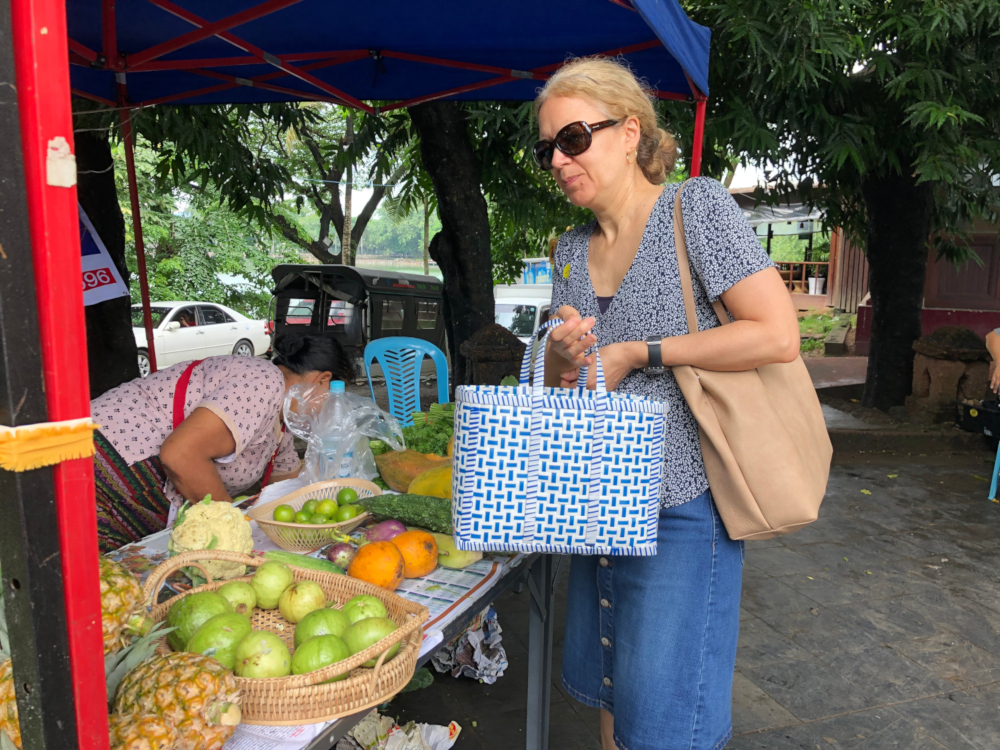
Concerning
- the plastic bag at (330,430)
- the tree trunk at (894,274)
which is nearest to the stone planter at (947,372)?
the tree trunk at (894,274)

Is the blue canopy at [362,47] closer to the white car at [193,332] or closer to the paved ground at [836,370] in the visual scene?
the paved ground at [836,370]

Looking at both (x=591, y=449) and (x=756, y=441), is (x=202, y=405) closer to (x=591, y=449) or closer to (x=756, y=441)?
(x=591, y=449)

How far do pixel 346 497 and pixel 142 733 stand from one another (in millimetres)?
1284

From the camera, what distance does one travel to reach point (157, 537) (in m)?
A: 2.17

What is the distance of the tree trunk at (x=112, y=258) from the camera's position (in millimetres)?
4875

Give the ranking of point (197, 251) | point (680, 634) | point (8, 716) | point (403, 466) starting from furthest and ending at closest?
point (197, 251), point (403, 466), point (680, 634), point (8, 716)

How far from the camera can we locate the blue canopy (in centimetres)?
314

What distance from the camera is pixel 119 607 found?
47.8 inches

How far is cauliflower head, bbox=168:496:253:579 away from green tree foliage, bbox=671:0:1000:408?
3.90m

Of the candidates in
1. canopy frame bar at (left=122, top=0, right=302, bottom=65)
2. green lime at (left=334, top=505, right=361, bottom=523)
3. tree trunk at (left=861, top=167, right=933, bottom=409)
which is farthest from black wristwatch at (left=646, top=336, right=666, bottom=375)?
tree trunk at (left=861, top=167, right=933, bottom=409)

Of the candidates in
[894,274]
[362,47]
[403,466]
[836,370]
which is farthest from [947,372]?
[403,466]

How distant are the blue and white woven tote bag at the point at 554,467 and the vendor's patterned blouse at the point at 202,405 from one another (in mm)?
1331

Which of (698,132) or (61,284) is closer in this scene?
(61,284)

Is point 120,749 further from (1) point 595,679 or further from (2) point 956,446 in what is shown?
(2) point 956,446
